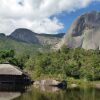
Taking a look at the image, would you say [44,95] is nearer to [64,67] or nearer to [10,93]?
[10,93]

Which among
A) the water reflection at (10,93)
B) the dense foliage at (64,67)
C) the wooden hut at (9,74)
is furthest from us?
the dense foliage at (64,67)

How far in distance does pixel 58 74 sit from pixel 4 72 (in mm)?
25961

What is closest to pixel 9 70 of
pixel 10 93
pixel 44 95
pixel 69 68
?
pixel 10 93

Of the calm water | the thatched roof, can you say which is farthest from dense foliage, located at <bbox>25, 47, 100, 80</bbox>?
the calm water

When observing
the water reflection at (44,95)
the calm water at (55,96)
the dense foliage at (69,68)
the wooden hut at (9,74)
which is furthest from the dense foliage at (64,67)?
the calm water at (55,96)

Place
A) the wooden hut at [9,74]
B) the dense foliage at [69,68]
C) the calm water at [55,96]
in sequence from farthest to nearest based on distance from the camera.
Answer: the dense foliage at [69,68] → the wooden hut at [9,74] → the calm water at [55,96]

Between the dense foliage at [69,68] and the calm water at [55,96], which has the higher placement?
the dense foliage at [69,68]

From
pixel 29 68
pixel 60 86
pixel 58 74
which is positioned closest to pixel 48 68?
pixel 58 74

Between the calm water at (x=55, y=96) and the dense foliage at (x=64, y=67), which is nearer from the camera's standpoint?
the calm water at (x=55, y=96)

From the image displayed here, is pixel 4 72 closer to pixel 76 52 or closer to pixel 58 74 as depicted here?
pixel 58 74

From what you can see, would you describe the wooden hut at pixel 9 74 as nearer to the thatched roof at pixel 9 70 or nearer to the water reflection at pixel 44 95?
the thatched roof at pixel 9 70

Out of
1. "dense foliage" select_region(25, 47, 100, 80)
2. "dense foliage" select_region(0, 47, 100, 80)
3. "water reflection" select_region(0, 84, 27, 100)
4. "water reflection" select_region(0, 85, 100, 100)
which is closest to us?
"water reflection" select_region(0, 84, 27, 100)

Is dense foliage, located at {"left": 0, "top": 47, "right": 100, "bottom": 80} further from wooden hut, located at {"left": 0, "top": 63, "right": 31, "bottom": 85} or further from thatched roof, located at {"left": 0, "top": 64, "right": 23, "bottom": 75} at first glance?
thatched roof, located at {"left": 0, "top": 64, "right": 23, "bottom": 75}

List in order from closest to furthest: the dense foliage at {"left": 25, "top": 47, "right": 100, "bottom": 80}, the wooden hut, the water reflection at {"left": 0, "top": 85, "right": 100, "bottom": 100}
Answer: the water reflection at {"left": 0, "top": 85, "right": 100, "bottom": 100} → the wooden hut → the dense foliage at {"left": 25, "top": 47, "right": 100, "bottom": 80}
